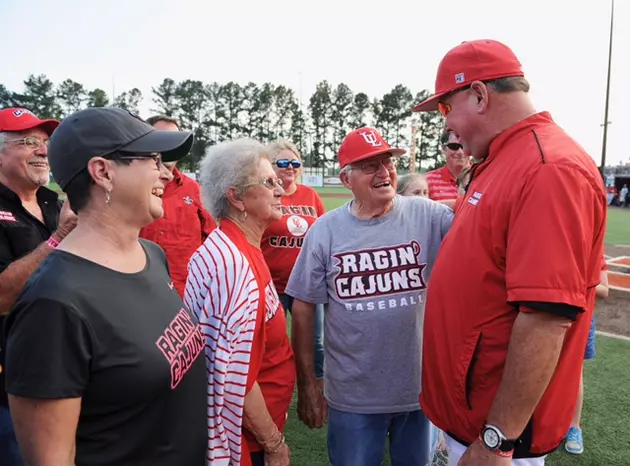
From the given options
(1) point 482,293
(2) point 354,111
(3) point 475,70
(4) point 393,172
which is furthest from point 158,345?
(2) point 354,111

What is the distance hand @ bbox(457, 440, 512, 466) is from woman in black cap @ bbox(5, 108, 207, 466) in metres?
1.07

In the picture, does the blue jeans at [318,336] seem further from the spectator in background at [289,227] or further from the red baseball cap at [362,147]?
the red baseball cap at [362,147]

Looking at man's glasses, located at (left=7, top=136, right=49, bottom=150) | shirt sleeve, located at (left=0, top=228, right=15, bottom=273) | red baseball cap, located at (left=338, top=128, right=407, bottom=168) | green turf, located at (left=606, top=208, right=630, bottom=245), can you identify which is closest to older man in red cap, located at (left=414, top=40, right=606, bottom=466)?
red baseball cap, located at (left=338, top=128, right=407, bottom=168)

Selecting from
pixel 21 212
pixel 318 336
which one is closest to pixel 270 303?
pixel 21 212

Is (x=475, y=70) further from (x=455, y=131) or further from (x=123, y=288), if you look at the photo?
(x=123, y=288)

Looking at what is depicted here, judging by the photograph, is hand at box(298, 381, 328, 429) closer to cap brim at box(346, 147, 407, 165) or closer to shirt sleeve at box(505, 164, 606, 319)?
cap brim at box(346, 147, 407, 165)

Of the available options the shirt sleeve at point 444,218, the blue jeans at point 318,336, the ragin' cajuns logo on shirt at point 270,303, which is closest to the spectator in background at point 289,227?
the blue jeans at point 318,336

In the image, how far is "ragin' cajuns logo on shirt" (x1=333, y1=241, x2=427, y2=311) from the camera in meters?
2.54

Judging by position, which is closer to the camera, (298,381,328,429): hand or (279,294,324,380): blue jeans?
(298,381,328,429): hand

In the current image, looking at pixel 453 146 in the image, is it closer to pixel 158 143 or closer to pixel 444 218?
pixel 444 218

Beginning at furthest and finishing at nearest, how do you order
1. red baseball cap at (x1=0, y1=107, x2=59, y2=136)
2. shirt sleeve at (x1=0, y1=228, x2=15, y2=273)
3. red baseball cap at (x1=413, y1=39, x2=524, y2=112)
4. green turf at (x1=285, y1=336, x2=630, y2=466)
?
green turf at (x1=285, y1=336, x2=630, y2=466) < red baseball cap at (x1=0, y1=107, x2=59, y2=136) < shirt sleeve at (x1=0, y1=228, x2=15, y2=273) < red baseball cap at (x1=413, y1=39, x2=524, y2=112)

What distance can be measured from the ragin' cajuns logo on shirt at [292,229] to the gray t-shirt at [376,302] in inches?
72.2

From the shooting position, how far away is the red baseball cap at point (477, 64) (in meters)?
1.73

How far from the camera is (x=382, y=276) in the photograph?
2.54 meters
